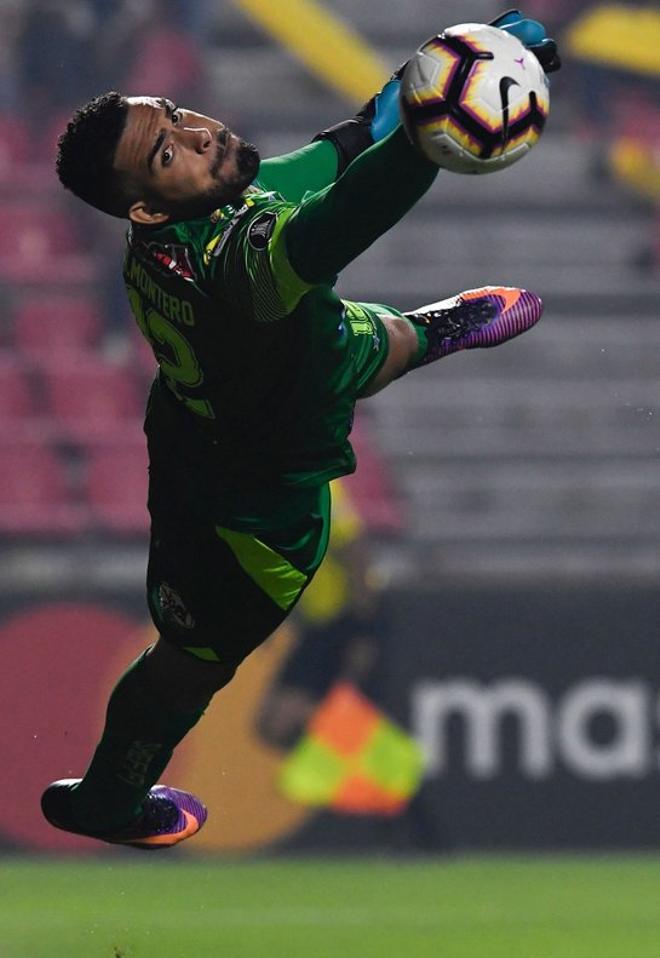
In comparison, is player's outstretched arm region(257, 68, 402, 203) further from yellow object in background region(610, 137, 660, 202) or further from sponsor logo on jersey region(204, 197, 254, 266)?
yellow object in background region(610, 137, 660, 202)

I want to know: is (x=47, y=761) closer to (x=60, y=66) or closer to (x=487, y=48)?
(x=60, y=66)

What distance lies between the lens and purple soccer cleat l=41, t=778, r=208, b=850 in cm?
461

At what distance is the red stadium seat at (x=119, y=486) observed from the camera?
8867 millimetres

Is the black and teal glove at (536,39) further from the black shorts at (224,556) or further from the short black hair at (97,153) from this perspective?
the black shorts at (224,556)

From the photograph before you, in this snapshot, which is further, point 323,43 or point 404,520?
point 323,43

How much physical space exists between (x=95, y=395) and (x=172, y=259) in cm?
586

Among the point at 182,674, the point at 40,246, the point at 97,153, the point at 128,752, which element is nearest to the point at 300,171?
the point at 97,153

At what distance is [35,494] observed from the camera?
9016mm

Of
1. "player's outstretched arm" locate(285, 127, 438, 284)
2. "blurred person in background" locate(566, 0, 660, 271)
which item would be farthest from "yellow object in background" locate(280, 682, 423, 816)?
"player's outstretched arm" locate(285, 127, 438, 284)

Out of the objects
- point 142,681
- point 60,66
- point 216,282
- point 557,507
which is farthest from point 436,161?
point 60,66

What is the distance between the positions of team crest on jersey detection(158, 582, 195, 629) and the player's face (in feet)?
3.16

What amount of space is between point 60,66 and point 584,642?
12.9 ft

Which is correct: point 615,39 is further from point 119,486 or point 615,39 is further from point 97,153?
point 97,153

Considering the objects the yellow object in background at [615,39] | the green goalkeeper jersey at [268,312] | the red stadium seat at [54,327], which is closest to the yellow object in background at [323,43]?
the yellow object in background at [615,39]
